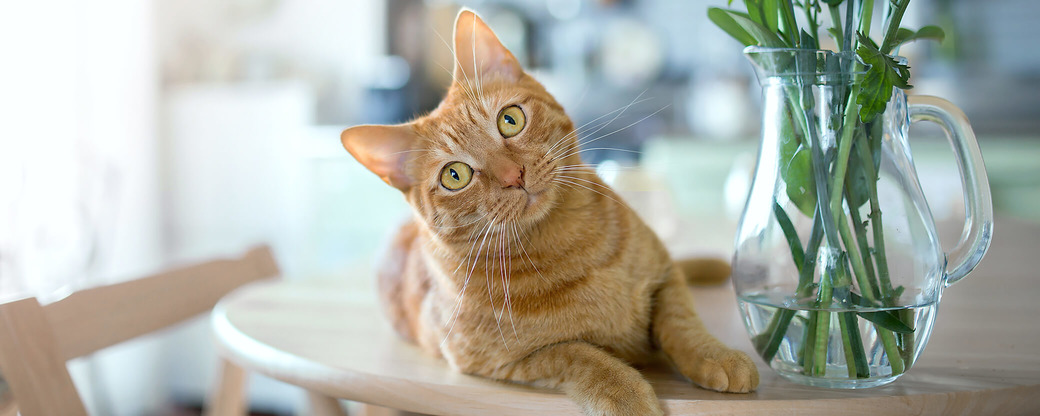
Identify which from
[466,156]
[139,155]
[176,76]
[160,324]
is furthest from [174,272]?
[176,76]

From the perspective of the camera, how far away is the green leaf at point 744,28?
649 mm

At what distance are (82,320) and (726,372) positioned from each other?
2.51 ft

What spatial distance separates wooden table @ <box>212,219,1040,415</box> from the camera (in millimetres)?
622

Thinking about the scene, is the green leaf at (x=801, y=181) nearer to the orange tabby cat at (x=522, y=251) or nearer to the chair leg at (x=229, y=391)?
the orange tabby cat at (x=522, y=251)

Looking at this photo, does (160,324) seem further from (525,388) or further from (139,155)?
(139,155)

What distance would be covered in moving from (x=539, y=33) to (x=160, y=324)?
118 inches

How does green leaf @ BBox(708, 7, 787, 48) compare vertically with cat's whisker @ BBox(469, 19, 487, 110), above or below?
above

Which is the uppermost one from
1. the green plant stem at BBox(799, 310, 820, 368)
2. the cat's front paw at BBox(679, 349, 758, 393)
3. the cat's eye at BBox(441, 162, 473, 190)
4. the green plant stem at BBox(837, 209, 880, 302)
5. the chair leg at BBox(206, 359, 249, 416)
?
the cat's eye at BBox(441, 162, 473, 190)

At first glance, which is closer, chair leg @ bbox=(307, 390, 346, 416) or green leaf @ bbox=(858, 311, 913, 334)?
green leaf @ bbox=(858, 311, 913, 334)

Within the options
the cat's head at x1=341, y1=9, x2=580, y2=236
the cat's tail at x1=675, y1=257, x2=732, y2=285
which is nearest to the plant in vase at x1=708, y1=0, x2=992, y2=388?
the cat's head at x1=341, y1=9, x2=580, y2=236

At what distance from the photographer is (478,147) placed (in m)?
0.81

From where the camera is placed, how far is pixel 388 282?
103 cm

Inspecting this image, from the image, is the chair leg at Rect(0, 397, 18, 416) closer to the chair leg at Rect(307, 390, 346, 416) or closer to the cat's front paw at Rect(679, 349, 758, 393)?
the chair leg at Rect(307, 390, 346, 416)

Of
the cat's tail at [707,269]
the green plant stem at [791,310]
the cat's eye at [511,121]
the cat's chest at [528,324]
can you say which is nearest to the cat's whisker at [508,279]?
the cat's chest at [528,324]
